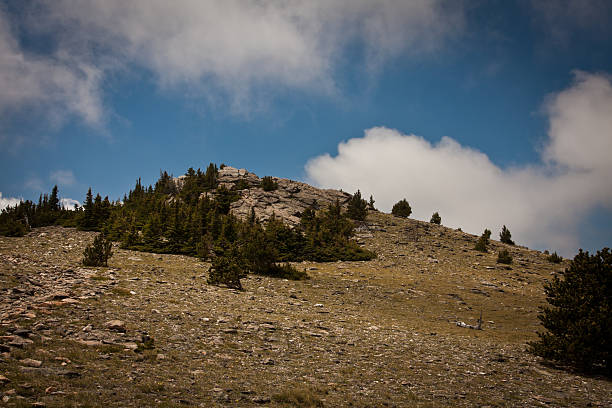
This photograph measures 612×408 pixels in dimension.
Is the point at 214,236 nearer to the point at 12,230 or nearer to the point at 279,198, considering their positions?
the point at 12,230

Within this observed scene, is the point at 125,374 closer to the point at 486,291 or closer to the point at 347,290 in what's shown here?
the point at 347,290

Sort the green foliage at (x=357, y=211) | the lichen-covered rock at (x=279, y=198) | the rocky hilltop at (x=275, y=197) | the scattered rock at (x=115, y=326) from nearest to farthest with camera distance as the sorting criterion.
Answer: the scattered rock at (x=115, y=326)
the lichen-covered rock at (x=279, y=198)
the rocky hilltop at (x=275, y=197)
the green foliage at (x=357, y=211)

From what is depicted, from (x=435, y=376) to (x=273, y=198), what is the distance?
275ft

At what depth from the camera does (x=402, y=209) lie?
107562 mm

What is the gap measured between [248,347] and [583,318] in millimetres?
17090

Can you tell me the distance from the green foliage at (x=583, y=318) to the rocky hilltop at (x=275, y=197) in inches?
2206

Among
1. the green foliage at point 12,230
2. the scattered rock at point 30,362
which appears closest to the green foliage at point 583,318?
the scattered rock at point 30,362

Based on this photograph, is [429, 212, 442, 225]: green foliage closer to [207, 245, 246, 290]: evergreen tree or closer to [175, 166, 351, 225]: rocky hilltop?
[175, 166, 351, 225]: rocky hilltop

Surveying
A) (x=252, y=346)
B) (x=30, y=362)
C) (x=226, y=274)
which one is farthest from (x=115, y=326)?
(x=226, y=274)

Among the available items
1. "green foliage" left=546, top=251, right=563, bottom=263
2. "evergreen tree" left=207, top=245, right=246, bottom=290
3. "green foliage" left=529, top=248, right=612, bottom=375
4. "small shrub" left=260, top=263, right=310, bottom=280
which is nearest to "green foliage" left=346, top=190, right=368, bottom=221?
"green foliage" left=546, top=251, right=563, bottom=263

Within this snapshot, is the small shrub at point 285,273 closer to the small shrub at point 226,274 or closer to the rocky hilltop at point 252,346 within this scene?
the rocky hilltop at point 252,346

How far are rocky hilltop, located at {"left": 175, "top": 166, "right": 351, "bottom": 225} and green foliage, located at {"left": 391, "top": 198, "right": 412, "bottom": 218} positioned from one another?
1840cm

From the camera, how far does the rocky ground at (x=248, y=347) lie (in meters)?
9.93

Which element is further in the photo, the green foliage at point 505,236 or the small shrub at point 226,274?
the green foliage at point 505,236
